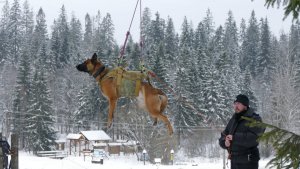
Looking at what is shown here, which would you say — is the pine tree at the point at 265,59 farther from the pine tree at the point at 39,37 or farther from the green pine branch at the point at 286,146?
the green pine branch at the point at 286,146

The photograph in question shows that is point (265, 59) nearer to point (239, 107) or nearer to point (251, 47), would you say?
point (251, 47)

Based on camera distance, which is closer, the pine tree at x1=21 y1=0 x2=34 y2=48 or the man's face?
the man's face

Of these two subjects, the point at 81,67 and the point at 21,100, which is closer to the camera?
the point at 81,67

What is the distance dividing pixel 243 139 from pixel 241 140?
0.07 feet

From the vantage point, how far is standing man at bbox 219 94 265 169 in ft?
13.2

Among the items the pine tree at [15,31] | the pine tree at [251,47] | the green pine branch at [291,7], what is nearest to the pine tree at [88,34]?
the pine tree at [15,31]

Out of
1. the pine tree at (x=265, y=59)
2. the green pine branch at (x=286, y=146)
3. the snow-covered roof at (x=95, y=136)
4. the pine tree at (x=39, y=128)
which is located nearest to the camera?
the green pine branch at (x=286, y=146)

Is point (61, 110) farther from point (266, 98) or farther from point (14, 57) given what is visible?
point (266, 98)

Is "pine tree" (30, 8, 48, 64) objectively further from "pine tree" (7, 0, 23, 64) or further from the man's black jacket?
the man's black jacket

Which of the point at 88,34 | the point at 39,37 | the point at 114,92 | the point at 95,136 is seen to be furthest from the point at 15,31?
the point at 114,92

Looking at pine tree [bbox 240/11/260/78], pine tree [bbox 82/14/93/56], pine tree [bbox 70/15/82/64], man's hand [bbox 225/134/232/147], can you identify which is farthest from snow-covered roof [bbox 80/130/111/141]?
pine tree [bbox 240/11/260/78]

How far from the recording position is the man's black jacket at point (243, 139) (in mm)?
4012

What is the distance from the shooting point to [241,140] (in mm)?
4027

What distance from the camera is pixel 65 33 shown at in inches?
2849
